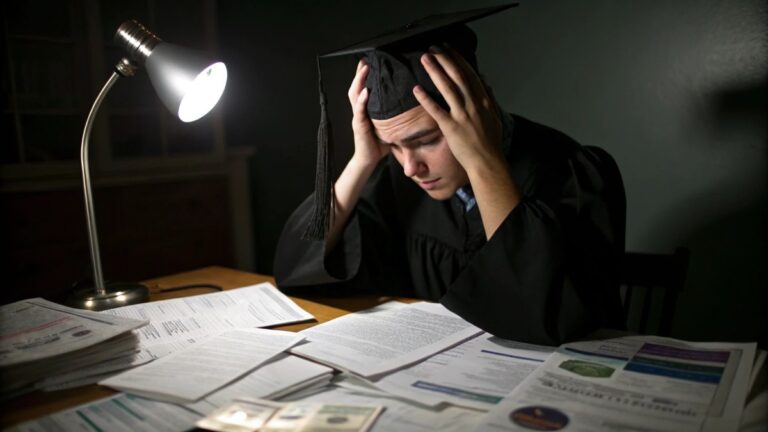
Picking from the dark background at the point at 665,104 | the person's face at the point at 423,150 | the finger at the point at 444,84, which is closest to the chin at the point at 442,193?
the person's face at the point at 423,150

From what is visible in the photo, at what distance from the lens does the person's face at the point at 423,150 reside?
1.11 metres

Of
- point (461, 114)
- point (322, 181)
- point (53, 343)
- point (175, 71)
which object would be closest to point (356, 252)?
point (322, 181)

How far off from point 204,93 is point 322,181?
313 mm

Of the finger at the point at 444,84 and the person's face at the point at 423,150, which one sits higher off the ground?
the finger at the point at 444,84

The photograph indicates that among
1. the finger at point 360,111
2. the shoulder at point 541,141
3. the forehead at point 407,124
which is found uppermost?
the finger at point 360,111

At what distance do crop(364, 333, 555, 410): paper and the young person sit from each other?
47 mm

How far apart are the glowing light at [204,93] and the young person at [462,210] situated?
0.28 m

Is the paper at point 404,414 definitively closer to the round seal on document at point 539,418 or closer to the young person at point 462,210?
the round seal on document at point 539,418

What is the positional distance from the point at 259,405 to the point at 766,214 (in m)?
1.55

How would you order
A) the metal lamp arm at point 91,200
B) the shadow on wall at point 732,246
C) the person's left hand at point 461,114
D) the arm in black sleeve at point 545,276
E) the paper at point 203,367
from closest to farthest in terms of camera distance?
1. the paper at point 203,367
2. the arm in black sleeve at point 545,276
3. the person's left hand at point 461,114
4. the metal lamp arm at point 91,200
5. the shadow on wall at point 732,246

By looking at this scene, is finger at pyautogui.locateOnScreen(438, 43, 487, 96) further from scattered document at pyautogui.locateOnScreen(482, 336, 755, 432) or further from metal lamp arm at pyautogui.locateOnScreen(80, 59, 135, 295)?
metal lamp arm at pyautogui.locateOnScreen(80, 59, 135, 295)

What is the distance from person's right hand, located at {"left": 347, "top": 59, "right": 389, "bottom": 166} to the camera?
1.16 meters

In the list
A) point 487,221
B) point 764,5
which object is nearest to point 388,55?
point 487,221

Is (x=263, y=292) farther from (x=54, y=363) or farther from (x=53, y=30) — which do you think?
(x=53, y=30)
